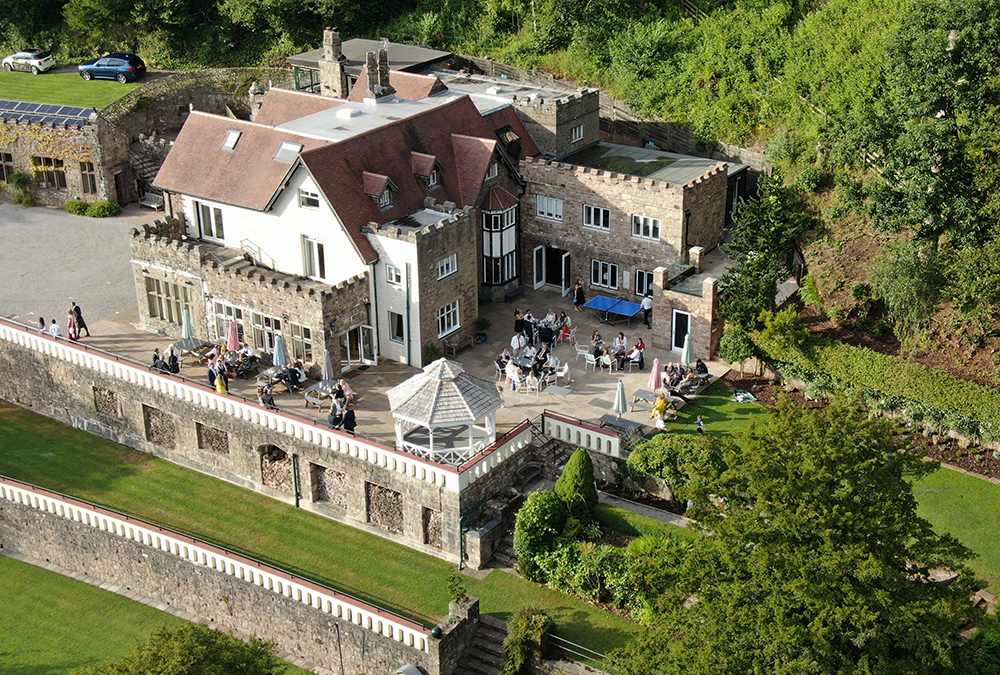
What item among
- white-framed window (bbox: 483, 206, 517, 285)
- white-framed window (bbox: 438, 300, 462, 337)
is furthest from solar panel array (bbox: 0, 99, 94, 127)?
white-framed window (bbox: 438, 300, 462, 337)

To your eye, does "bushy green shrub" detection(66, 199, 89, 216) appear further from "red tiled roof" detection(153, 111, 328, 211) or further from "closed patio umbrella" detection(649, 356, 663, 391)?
"closed patio umbrella" detection(649, 356, 663, 391)

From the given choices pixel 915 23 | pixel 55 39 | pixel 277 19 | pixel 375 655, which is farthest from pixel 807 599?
pixel 55 39

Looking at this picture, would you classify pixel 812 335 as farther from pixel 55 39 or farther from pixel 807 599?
pixel 55 39

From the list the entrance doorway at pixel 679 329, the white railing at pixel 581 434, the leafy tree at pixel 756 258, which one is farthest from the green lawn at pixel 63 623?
the leafy tree at pixel 756 258

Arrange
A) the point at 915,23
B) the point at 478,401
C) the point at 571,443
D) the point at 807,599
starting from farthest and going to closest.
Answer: the point at 915,23 → the point at 571,443 → the point at 478,401 → the point at 807,599

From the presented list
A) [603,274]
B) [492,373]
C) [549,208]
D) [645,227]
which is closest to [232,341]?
[492,373]

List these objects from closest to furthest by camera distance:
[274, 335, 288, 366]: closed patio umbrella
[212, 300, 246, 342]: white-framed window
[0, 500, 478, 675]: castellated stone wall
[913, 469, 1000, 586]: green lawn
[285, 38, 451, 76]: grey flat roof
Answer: [0, 500, 478, 675]: castellated stone wall < [913, 469, 1000, 586]: green lawn < [274, 335, 288, 366]: closed patio umbrella < [212, 300, 246, 342]: white-framed window < [285, 38, 451, 76]: grey flat roof
